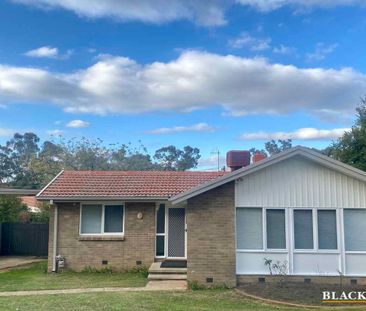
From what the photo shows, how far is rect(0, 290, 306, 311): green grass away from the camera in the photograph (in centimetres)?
881

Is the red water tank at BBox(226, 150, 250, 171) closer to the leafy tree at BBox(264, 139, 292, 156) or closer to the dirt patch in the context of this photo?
the dirt patch

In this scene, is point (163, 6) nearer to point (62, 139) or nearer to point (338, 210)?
point (338, 210)

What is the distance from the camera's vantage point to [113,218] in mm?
15477

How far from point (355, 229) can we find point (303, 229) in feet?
5.02

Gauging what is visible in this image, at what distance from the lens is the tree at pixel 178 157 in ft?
220

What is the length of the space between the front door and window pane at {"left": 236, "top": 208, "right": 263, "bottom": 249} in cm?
399

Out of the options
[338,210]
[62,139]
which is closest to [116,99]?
[338,210]

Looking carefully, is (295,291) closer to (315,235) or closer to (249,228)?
(315,235)

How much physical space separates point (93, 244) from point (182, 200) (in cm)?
514

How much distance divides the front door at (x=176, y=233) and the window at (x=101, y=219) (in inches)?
75.9

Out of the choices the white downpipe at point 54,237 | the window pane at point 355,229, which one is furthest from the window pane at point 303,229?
the white downpipe at point 54,237

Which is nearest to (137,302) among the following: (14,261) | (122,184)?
(122,184)

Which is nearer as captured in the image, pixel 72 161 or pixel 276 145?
pixel 72 161

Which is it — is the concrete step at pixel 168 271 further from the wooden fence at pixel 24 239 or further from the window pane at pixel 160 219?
the wooden fence at pixel 24 239
